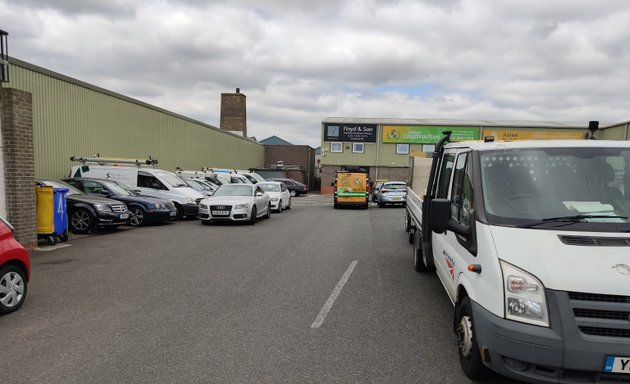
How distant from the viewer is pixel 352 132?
45.2 m

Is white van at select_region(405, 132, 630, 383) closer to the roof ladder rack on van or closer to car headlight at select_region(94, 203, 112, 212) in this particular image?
car headlight at select_region(94, 203, 112, 212)

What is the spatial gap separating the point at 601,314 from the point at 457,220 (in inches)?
65.1

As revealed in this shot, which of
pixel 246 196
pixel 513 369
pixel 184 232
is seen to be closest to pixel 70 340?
pixel 513 369

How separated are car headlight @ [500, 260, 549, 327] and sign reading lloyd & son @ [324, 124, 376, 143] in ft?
140

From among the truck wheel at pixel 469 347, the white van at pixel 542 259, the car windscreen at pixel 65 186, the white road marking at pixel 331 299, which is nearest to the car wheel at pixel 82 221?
the car windscreen at pixel 65 186

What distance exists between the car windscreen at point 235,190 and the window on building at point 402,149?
1233 inches

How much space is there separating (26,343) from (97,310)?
1.04 meters

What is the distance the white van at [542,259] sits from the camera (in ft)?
9.47

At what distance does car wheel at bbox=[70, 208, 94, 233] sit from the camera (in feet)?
38.3

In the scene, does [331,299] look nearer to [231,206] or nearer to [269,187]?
[231,206]

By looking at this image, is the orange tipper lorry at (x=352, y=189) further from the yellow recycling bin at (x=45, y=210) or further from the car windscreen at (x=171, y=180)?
the yellow recycling bin at (x=45, y=210)

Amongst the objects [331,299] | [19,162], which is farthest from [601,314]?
[19,162]

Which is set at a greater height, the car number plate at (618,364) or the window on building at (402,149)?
the window on building at (402,149)

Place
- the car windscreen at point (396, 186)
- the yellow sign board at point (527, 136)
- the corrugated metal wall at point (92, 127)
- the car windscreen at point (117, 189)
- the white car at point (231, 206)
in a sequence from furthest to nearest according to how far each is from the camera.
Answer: the car windscreen at point (396, 186), the corrugated metal wall at point (92, 127), the white car at point (231, 206), the car windscreen at point (117, 189), the yellow sign board at point (527, 136)
